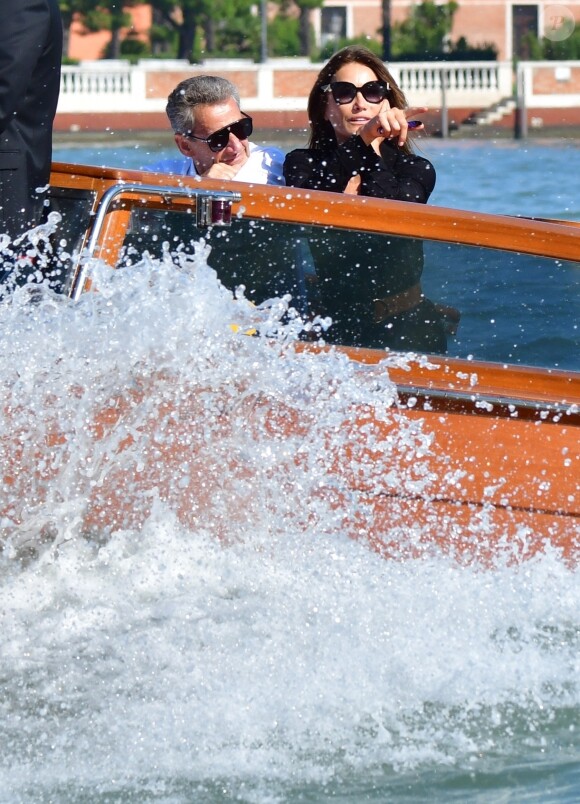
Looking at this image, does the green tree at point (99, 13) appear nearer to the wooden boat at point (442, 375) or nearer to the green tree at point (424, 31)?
the green tree at point (424, 31)

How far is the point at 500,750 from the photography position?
3365 mm

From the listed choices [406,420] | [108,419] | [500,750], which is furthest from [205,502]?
[500,750]

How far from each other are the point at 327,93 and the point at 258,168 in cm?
34

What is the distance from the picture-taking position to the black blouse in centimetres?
401

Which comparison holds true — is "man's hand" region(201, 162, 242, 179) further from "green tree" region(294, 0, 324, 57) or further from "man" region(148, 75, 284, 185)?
"green tree" region(294, 0, 324, 57)

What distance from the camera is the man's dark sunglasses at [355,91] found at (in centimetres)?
425

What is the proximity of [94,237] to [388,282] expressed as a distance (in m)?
0.74

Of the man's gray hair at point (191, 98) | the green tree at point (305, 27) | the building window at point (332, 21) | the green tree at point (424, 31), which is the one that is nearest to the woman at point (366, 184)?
the man's gray hair at point (191, 98)

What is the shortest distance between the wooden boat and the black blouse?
44cm

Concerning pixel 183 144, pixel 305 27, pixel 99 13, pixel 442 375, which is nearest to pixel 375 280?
pixel 442 375

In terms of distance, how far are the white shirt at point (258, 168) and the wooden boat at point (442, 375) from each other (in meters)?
0.68

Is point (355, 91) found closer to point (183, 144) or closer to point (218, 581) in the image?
point (183, 144)

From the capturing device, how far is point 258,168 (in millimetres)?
4262

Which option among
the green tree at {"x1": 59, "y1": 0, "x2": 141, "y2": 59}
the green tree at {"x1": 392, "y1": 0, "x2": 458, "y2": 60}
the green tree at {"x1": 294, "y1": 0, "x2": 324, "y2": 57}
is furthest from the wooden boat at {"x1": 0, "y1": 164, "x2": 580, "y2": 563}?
the green tree at {"x1": 294, "y1": 0, "x2": 324, "y2": 57}
